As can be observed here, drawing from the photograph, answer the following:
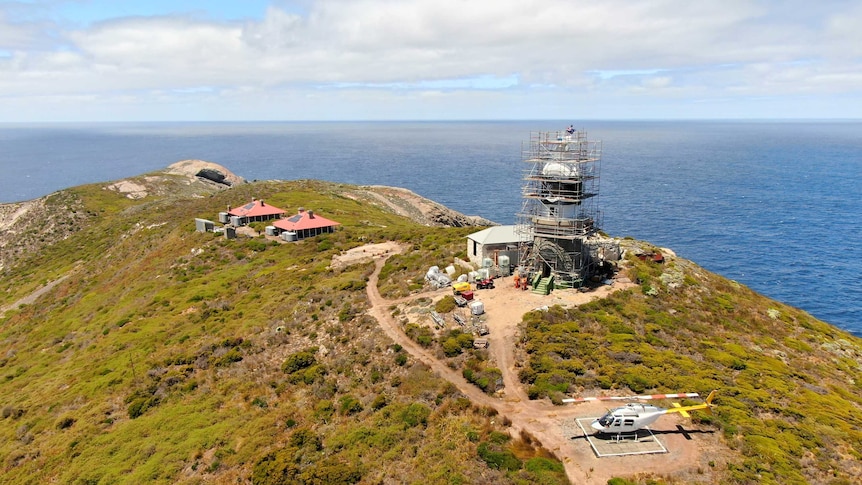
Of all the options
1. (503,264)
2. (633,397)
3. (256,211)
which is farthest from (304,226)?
(633,397)

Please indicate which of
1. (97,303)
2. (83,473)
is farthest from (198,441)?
(97,303)

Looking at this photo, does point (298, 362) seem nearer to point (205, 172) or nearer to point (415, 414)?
point (415, 414)

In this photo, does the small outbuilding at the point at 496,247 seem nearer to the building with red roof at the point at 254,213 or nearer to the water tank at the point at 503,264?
the water tank at the point at 503,264

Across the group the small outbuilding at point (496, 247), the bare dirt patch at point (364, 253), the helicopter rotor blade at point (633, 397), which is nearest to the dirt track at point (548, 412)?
the helicopter rotor blade at point (633, 397)

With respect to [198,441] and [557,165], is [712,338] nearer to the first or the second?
[557,165]

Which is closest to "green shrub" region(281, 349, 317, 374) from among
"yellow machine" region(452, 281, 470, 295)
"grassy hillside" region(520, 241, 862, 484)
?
"yellow machine" region(452, 281, 470, 295)
